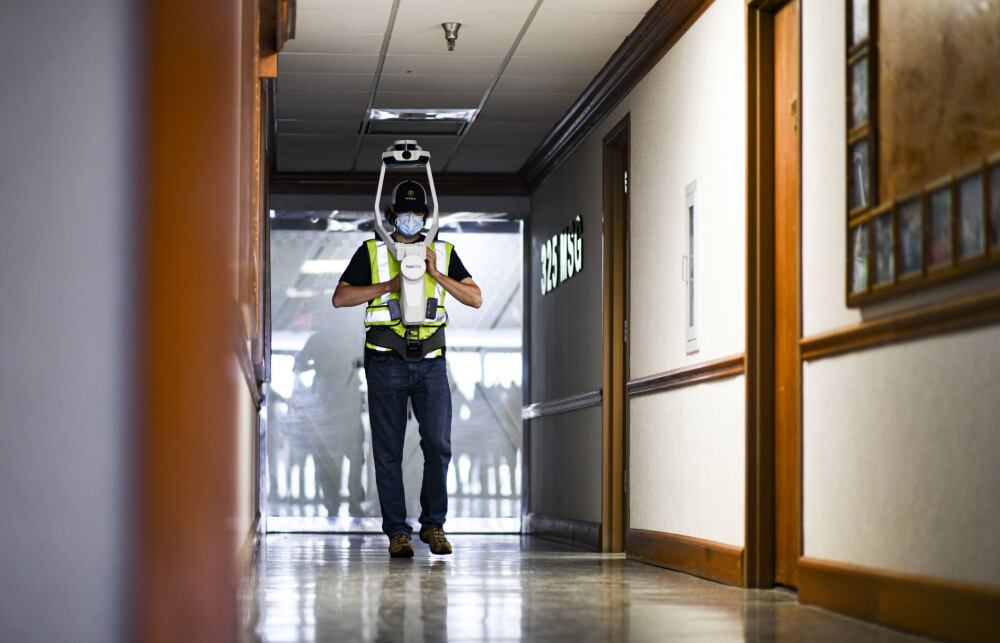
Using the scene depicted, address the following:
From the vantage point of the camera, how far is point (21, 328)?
209cm

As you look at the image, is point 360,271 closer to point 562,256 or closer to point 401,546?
point 401,546

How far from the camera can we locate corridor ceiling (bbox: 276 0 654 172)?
19.2 ft

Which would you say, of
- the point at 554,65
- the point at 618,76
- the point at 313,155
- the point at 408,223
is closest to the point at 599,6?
the point at 618,76

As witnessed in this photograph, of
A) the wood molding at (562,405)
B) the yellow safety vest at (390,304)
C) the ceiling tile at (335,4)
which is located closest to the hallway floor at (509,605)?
the yellow safety vest at (390,304)

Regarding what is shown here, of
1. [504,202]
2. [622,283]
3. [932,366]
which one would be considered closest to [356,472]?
[504,202]

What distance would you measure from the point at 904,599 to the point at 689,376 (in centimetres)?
217

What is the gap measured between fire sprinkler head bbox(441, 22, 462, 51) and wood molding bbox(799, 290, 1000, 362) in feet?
8.85

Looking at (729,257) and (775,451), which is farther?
(729,257)

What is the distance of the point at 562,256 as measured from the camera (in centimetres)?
827

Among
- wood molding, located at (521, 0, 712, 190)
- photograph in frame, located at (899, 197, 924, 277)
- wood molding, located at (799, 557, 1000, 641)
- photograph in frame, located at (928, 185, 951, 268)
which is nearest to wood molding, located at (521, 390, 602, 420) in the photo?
wood molding, located at (521, 0, 712, 190)

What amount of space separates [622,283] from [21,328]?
4975mm

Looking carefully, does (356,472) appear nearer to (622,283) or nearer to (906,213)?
(622,283)

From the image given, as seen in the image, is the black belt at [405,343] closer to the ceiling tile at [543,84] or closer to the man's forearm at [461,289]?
the man's forearm at [461,289]

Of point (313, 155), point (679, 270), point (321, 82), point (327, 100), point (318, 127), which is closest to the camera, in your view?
point (679, 270)
